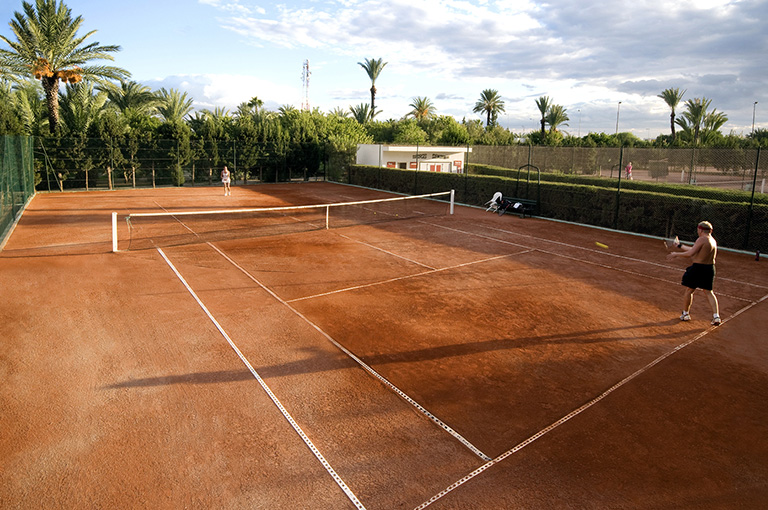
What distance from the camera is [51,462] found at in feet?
16.0

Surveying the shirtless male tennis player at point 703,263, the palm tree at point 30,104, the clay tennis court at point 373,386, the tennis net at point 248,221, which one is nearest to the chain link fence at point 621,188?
the tennis net at point 248,221

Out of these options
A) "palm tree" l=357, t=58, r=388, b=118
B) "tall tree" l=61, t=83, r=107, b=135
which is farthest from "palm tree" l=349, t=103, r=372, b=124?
"tall tree" l=61, t=83, r=107, b=135

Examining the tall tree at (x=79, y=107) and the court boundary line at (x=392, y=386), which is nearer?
the court boundary line at (x=392, y=386)

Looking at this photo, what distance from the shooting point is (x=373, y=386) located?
6.54 metres

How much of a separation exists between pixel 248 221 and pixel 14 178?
32.2 ft

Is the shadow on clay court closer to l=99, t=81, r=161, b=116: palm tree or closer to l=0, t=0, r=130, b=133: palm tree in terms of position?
l=0, t=0, r=130, b=133: palm tree

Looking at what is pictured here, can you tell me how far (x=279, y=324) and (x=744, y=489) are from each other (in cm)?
673

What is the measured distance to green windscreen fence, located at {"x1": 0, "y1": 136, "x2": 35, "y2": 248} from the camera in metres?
15.8

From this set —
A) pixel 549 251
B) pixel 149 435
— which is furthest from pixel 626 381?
pixel 549 251

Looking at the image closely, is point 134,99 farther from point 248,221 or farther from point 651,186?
point 651,186

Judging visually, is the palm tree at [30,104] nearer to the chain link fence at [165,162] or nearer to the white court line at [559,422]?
the chain link fence at [165,162]

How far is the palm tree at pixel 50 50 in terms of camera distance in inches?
1074

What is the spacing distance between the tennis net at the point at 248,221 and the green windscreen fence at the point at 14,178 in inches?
132

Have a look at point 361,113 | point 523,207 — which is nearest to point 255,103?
point 361,113
